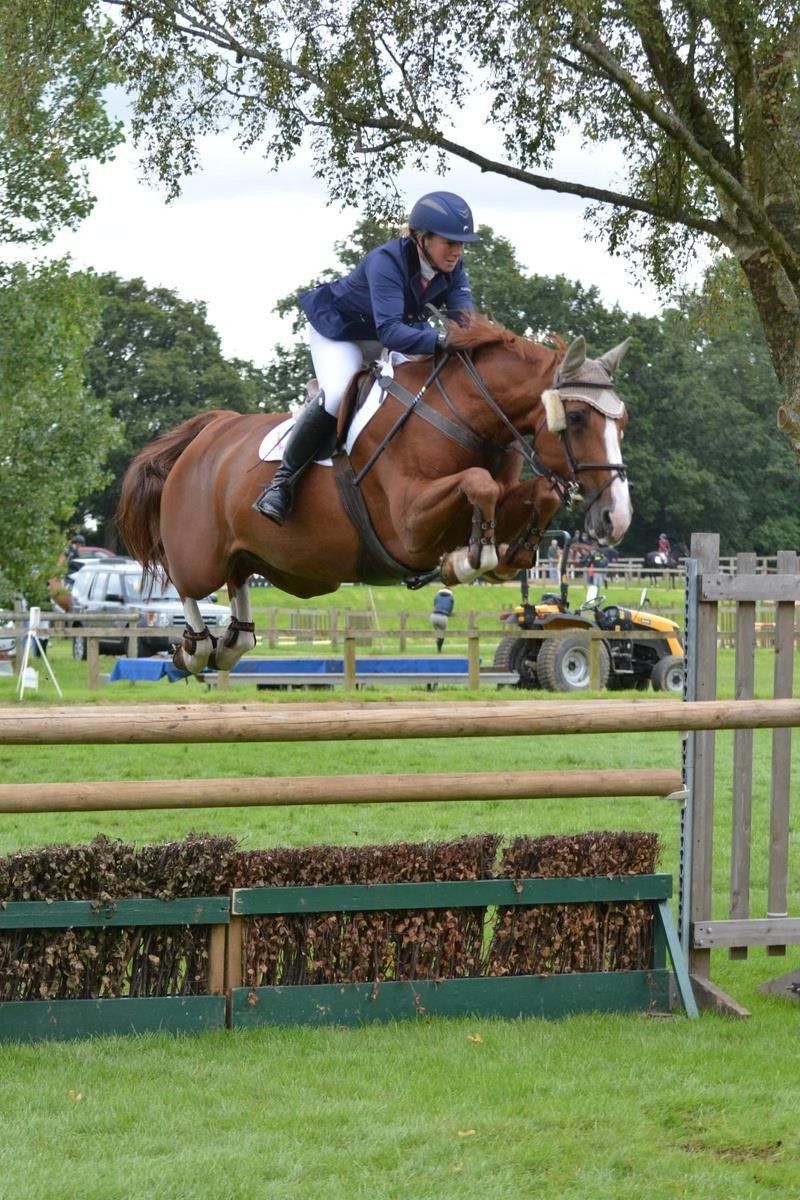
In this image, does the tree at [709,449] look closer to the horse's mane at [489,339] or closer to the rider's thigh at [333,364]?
the rider's thigh at [333,364]

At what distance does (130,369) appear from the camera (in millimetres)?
56656

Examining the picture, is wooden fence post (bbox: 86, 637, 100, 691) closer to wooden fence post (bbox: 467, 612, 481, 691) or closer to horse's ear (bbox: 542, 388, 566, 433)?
wooden fence post (bbox: 467, 612, 481, 691)

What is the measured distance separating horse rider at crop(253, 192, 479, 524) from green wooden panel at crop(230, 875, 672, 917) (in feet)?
4.91

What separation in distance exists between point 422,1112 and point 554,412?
242cm

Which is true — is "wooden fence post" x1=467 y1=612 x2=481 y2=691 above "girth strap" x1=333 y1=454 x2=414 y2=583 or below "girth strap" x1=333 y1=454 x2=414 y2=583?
below

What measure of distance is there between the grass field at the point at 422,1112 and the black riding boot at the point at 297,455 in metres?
2.01

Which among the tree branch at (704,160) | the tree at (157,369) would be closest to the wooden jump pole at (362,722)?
the tree branch at (704,160)

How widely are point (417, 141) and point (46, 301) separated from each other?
12.3 metres

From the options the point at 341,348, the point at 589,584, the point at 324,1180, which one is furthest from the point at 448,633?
the point at 589,584

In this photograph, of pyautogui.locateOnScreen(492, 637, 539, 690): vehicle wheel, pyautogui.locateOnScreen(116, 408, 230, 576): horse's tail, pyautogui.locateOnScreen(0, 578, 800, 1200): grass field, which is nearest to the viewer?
pyautogui.locateOnScreen(0, 578, 800, 1200): grass field

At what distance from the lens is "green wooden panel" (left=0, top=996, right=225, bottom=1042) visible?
518cm

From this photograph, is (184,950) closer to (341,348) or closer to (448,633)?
(341,348)

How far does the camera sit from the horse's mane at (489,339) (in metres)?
5.67

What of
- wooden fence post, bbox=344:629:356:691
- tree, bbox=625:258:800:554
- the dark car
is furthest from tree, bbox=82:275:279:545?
wooden fence post, bbox=344:629:356:691
